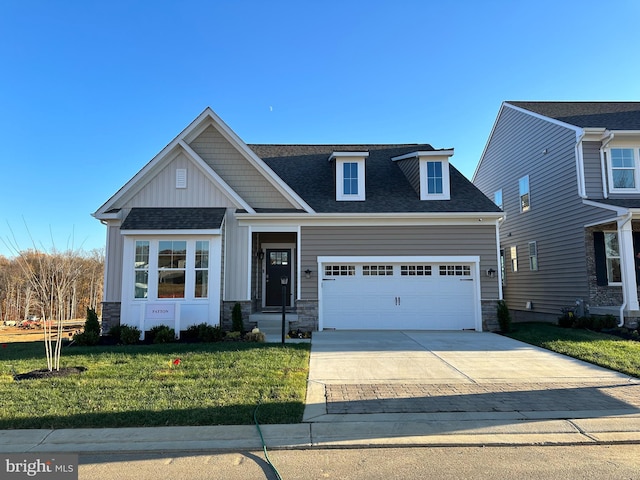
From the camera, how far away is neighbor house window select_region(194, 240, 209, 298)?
11953mm

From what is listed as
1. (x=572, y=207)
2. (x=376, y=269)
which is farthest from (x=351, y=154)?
(x=572, y=207)

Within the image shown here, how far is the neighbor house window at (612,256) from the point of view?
43.9 ft

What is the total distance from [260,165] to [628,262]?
448 inches

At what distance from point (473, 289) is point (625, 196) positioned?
236 inches

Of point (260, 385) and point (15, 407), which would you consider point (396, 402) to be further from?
point (15, 407)

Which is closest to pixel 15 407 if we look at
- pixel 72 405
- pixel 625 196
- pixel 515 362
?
pixel 72 405

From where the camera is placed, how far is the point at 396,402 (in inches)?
231

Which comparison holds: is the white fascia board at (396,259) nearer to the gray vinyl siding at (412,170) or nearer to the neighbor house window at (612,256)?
the gray vinyl siding at (412,170)

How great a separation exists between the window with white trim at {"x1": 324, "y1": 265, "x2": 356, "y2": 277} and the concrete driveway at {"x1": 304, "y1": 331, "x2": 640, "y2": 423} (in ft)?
10.9

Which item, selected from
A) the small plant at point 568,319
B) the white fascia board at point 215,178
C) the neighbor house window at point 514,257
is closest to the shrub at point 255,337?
the white fascia board at point 215,178

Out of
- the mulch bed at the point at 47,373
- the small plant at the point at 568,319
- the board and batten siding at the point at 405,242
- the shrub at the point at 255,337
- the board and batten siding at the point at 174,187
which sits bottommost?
the mulch bed at the point at 47,373

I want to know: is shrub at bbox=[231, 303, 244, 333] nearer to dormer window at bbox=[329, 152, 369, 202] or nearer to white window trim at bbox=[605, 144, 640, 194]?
dormer window at bbox=[329, 152, 369, 202]

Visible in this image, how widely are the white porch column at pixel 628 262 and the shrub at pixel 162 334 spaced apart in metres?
12.9

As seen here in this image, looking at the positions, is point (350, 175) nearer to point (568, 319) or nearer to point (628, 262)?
point (568, 319)
